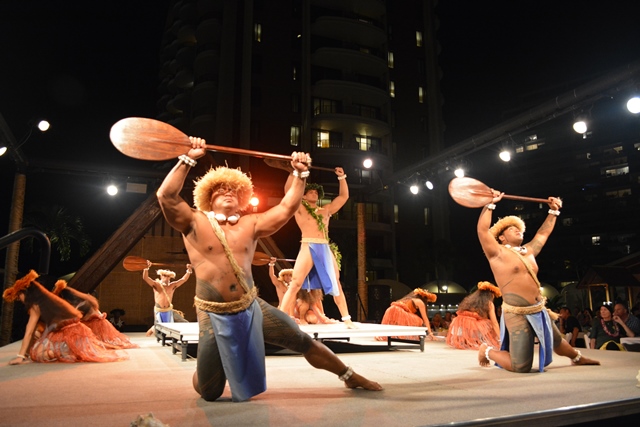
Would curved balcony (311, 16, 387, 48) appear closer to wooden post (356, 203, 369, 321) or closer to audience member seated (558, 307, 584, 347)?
wooden post (356, 203, 369, 321)

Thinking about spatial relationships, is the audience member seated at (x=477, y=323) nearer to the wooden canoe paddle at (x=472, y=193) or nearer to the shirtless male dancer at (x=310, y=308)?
the shirtless male dancer at (x=310, y=308)

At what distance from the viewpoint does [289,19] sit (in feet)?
84.1

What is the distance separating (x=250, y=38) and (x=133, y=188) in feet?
51.6

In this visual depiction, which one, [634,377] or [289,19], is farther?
[289,19]

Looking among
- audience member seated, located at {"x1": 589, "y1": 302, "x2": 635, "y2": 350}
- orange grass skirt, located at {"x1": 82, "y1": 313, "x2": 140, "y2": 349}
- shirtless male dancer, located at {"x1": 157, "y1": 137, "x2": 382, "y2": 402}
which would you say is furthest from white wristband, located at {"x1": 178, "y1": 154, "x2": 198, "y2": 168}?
audience member seated, located at {"x1": 589, "y1": 302, "x2": 635, "y2": 350}

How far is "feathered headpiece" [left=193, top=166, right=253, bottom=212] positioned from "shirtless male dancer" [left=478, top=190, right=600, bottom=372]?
7.72 feet

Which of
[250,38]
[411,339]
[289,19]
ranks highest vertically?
[289,19]

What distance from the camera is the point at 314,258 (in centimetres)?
581

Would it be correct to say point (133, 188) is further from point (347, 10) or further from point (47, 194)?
point (347, 10)

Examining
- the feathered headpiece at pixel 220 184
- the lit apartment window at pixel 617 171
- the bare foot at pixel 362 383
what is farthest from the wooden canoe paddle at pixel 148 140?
the lit apartment window at pixel 617 171

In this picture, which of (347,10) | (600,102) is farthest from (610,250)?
(600,102)

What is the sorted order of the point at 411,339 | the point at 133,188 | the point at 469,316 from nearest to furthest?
the point at 469,316
the point at 411,339
the point at 133,188

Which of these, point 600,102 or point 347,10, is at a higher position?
point 347,10

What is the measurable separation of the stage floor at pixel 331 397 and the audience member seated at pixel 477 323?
1845mm
